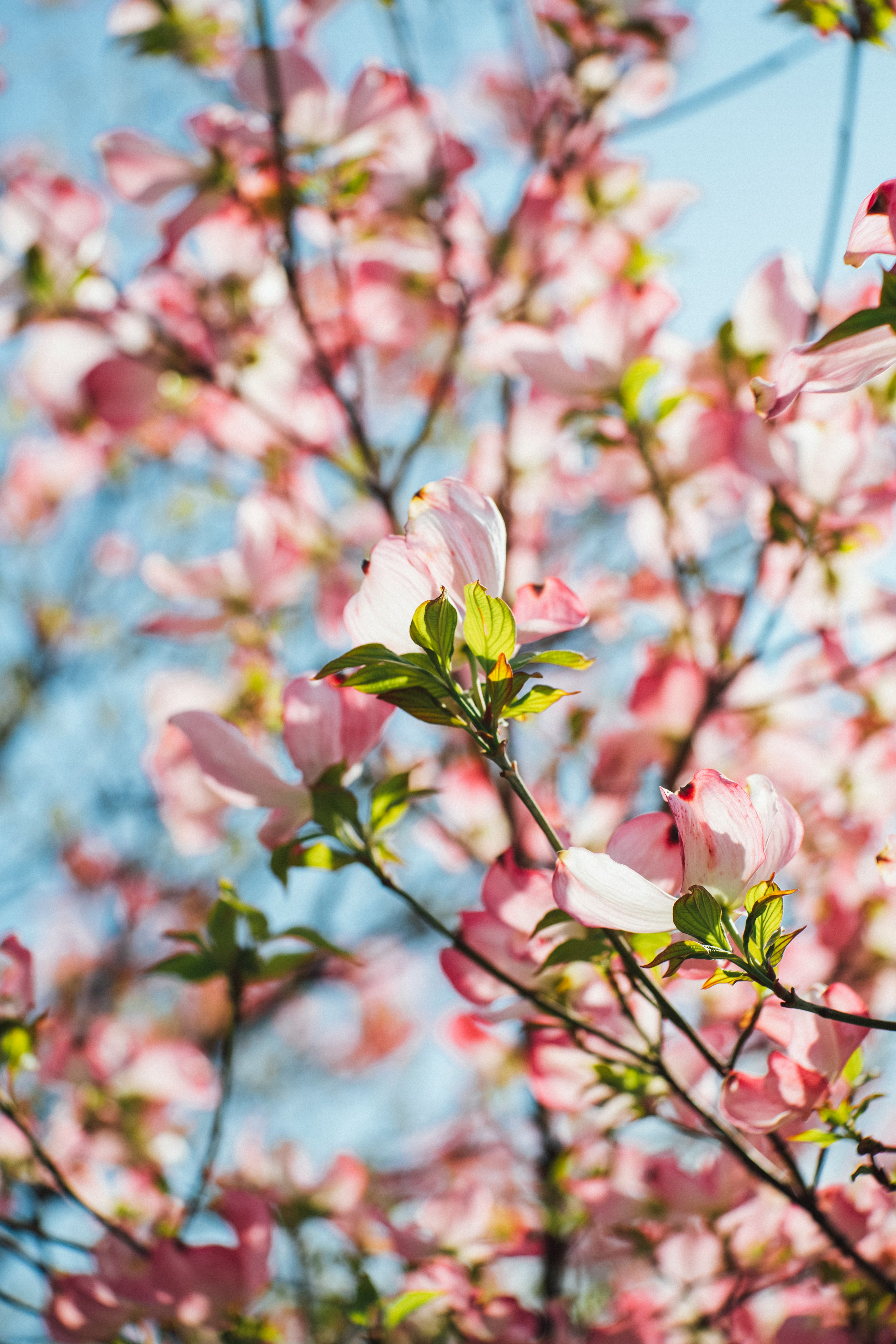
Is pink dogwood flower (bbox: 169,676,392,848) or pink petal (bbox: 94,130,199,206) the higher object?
pink petal (bbox: 94,130,199,206)

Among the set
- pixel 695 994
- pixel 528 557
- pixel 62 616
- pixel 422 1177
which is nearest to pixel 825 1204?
pixel 695 994

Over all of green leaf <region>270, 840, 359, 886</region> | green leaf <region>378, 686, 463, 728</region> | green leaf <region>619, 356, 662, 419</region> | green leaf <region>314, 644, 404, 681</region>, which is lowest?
green leaf <region>270, 840, 359, 886</region>

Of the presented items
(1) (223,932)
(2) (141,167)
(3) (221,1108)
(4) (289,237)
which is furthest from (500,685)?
(2) (141,167)

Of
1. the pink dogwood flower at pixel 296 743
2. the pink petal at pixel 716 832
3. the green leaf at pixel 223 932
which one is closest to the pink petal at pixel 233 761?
the pink dogwood flower at pixel 296 743

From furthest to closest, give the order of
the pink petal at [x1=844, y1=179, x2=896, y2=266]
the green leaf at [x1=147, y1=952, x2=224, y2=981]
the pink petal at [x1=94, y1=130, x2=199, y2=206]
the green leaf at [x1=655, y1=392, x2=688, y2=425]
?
the pink petal at [x1=94, y1=130, x2=199, y2=206] → the green leaf at [x1=655, y1=392, x2=688, y2=425] → the green leaf at [x1=147, y1=952, x2=224, y2=981] → the pink petal at [x1=844, y1=179, x2=896, y2=266]

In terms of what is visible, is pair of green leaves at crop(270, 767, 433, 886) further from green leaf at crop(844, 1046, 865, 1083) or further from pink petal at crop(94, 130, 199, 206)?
pink petal at crop(94, 130, 199, 206)

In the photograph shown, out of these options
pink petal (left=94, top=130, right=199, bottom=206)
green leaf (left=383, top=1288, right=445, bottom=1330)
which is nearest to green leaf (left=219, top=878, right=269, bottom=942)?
green leaf (left=383, top=1288, right=445, bottom=1330)

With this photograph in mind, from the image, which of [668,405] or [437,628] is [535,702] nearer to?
[437,628]

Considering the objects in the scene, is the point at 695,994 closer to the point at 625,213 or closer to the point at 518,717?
the point at 518,717

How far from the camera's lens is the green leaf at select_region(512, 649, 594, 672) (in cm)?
37

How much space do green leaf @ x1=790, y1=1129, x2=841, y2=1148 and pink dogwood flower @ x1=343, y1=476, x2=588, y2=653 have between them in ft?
0.91

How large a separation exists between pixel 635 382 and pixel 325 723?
1.51 feet

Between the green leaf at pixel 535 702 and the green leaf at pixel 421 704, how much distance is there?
21mm

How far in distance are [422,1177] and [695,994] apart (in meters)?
0.85
